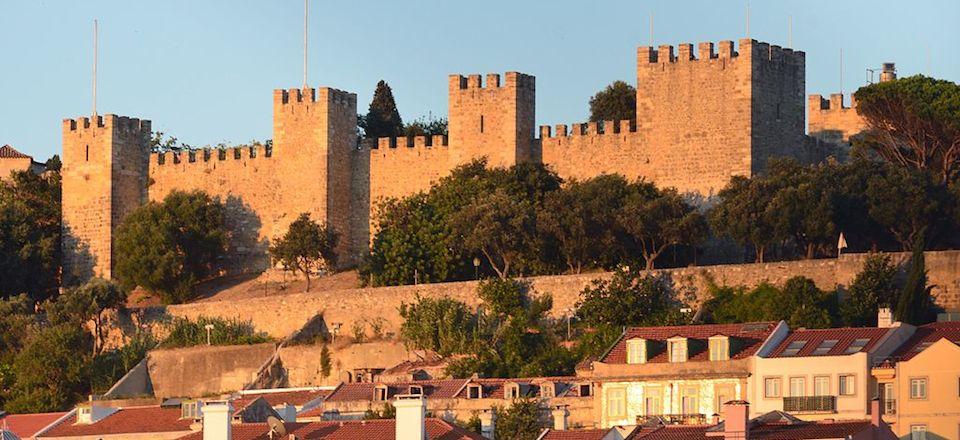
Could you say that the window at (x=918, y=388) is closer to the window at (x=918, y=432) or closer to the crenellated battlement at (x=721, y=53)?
the window at (x=918, y=432)

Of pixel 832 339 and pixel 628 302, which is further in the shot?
pixel 628 302

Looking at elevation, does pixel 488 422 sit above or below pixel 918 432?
below

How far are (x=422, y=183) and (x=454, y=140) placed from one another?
5.74 feet

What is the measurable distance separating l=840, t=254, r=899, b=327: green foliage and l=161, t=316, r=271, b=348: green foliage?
50.3 feet

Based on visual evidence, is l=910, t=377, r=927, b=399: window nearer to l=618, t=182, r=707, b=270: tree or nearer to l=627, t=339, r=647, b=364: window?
l=627, t=339, r=647, b=364: window

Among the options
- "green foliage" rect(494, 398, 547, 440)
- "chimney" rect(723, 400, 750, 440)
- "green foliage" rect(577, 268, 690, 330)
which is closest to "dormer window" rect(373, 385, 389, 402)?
"green foliage" rect(494, 398, 547, 440)

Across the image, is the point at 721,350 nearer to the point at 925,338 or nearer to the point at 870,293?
the point at 925,338

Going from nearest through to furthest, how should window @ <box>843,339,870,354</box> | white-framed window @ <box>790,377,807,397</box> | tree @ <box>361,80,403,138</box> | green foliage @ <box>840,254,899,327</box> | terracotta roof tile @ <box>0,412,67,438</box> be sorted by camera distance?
white-framed window @ <box>790,377,807,397</box> < window @ <box>843,339,870,354</box> < terracotta roof tile @ <box>0,412,67,438</box> < green foliage @ <box>840,254,899,327</box> < tree @ <box>361,80,403,138</box>

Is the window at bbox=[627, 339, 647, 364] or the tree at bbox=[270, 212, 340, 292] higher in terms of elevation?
the tree at bbox=[270, 212, 340, 292]

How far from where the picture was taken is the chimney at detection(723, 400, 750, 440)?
127 feet

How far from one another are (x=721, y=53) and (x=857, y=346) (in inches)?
849

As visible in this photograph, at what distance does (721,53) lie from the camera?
68750 millimetres

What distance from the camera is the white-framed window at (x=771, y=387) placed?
48031 mm

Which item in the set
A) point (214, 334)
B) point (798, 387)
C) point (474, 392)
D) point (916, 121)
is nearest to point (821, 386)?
point (798, 387)
